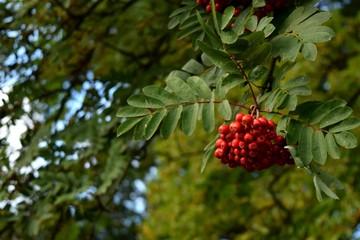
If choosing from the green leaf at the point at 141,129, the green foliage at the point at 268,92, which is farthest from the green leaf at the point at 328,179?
the green leaf at the point at 141,129

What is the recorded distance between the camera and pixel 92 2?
3.33 metres

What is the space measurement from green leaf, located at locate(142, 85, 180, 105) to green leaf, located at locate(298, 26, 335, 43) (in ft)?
1.18

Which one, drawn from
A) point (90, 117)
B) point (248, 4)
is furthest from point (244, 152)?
point (90, 117)

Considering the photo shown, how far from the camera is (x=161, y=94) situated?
1649 mm

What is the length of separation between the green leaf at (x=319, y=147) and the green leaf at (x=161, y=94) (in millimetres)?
360

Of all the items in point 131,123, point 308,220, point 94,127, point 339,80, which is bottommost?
point 308,220

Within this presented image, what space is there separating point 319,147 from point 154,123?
1.36 feet

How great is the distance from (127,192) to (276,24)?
772cm

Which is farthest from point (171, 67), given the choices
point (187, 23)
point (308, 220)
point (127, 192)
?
point (127, 192)

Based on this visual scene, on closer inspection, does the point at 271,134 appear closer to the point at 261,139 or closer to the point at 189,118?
the point at 261,139

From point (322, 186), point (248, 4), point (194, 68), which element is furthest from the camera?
point (194, 68)

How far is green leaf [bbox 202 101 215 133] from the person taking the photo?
5.31ft

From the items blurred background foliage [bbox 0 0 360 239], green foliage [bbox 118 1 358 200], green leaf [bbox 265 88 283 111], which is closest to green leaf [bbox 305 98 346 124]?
green foliage [bbox 118 1 358 200]

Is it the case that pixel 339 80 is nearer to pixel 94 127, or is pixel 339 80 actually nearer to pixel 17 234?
pixel 94 127
